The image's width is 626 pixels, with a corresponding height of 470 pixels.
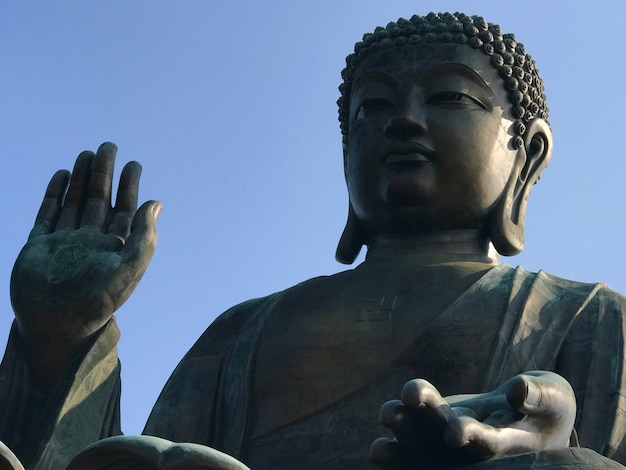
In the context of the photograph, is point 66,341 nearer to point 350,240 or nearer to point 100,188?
point 100,188

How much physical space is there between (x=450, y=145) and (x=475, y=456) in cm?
319

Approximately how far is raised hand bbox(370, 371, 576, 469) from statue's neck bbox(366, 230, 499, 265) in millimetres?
2436

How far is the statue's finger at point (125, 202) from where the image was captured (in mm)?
9938

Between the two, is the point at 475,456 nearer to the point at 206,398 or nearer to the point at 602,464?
the point at 602,464

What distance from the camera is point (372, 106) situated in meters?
10.3

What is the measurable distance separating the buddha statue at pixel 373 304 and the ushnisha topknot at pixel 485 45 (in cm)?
1

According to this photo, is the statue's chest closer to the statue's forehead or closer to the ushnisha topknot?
the statue's forehead

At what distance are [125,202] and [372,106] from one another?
151 centimetres

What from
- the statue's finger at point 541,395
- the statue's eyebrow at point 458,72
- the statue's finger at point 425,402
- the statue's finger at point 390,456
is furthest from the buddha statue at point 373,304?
the statue's finger at point 425,402

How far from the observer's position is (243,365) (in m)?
9.59

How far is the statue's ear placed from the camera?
10.2 metres

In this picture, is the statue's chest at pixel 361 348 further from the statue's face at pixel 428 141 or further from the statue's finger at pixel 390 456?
the statue's finger at pixel 390 456

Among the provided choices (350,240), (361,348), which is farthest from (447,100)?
(361,348)

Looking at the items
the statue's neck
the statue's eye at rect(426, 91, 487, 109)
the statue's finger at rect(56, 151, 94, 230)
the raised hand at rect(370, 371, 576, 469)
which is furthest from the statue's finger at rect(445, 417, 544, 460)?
the statue's finger at rect(56, 151, 94, 230)
